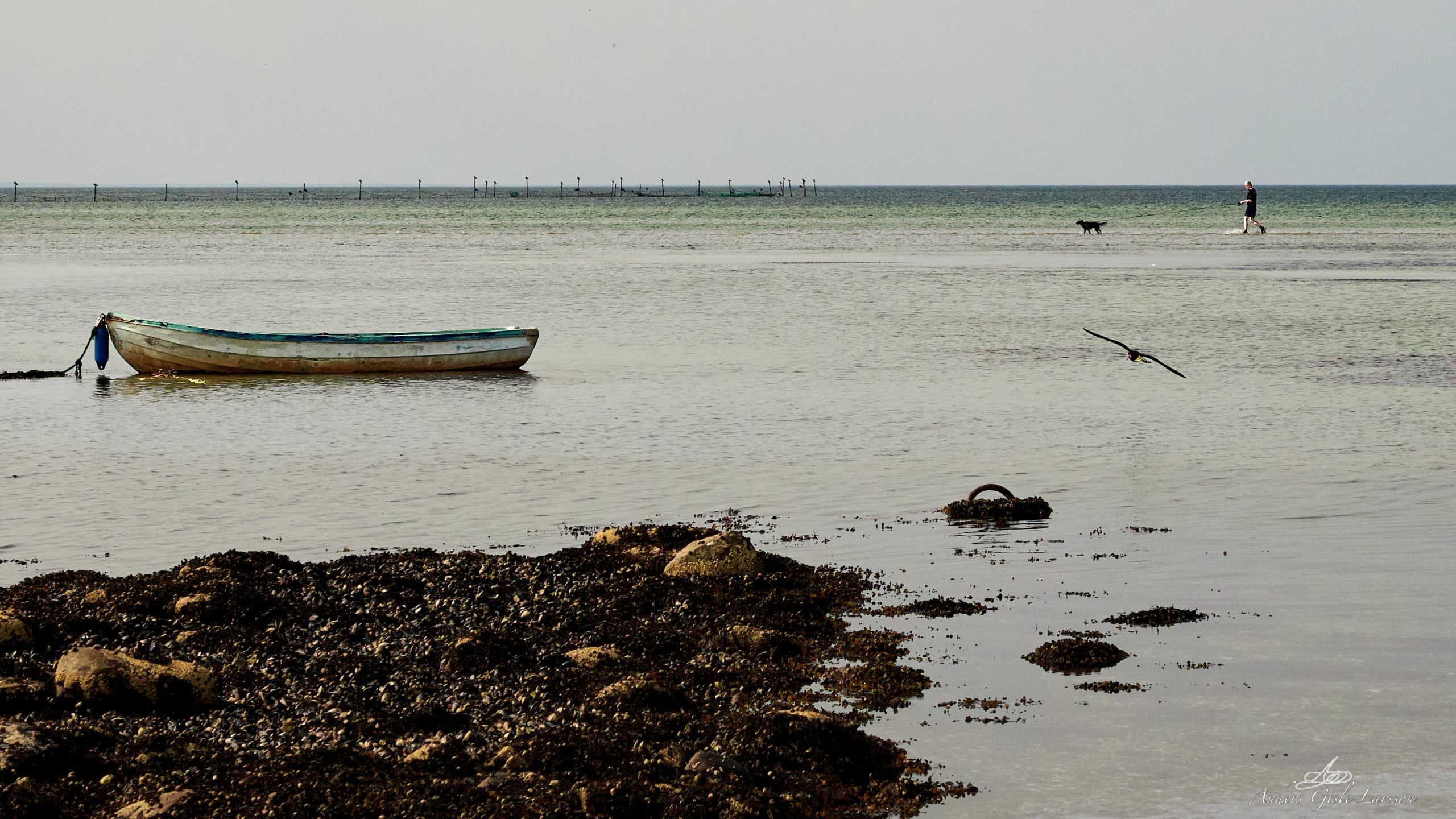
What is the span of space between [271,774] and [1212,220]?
105901mm

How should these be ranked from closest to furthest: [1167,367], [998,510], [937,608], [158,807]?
1. [158,807]
2. [937,608]
3. [998,510]
4. [1167,367]

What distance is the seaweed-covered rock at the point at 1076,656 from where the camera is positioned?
29.6 ft

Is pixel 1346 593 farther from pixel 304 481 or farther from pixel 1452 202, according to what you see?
pixel 1452 202

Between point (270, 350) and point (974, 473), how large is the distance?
542 inches

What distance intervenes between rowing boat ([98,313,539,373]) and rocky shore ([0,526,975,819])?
13.9 m

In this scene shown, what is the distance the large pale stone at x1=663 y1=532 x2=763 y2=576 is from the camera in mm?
10914

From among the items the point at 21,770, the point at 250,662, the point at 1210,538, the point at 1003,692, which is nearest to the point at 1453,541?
the point at 1210,538

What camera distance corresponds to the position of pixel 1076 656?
29.9 feet

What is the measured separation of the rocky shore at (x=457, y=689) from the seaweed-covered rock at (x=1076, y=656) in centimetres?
88

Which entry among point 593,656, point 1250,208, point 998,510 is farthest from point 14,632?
point 1250,208

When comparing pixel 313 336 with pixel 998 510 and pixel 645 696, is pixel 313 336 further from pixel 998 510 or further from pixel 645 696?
pixel 645 696

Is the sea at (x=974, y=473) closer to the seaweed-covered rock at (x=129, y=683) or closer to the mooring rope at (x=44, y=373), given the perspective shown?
the mooring rope at (x=44, y=373)

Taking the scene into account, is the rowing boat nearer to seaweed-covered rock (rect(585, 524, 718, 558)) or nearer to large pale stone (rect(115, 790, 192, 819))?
seaweed-covered rock (rect(585, 524, 718, 558))

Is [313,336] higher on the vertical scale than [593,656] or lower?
higher
